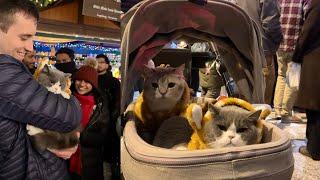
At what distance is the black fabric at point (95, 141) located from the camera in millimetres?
2414

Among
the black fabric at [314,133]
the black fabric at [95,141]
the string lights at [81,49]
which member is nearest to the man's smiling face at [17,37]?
the black fabric at [95,141]

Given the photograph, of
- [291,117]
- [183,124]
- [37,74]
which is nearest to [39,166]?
[37,74]

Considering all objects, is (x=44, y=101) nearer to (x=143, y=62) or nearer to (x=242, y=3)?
(x=143, y=62)

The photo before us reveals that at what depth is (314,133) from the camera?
294cm

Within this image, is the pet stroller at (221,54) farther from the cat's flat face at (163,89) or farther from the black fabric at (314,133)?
the black fabric at (314,133)

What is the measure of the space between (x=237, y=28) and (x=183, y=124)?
2.64 ft

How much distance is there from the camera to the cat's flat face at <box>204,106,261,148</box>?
149 centimetres

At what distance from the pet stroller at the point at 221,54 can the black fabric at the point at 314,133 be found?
0.87m

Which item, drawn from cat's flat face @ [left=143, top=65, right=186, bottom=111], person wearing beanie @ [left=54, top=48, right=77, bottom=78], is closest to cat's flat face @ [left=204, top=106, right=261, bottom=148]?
cat's flat face @ [left=143, top=65, right=186, bottom=111]

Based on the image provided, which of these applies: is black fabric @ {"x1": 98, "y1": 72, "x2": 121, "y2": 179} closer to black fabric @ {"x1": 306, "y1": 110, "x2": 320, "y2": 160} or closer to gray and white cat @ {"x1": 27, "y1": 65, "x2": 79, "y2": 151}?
gray and white cat @ {"x1": 27, "y1": 65, "x2": 79, "y2": 151}

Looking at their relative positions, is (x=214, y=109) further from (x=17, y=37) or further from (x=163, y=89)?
(x=17, y=37)

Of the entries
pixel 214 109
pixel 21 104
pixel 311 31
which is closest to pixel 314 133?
pixel 311 31

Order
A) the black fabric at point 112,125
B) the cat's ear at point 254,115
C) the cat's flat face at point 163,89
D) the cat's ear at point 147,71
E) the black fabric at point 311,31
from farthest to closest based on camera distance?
the black fabric at point 311,31 → the black fabric at point 112,125 → the cat's ear at point 147,71 → the cat's flat face at point 163,89 → the cat's ear at point 254,115

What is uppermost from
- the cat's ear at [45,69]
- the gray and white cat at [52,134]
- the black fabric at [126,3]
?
the black fabric at [126,3]
